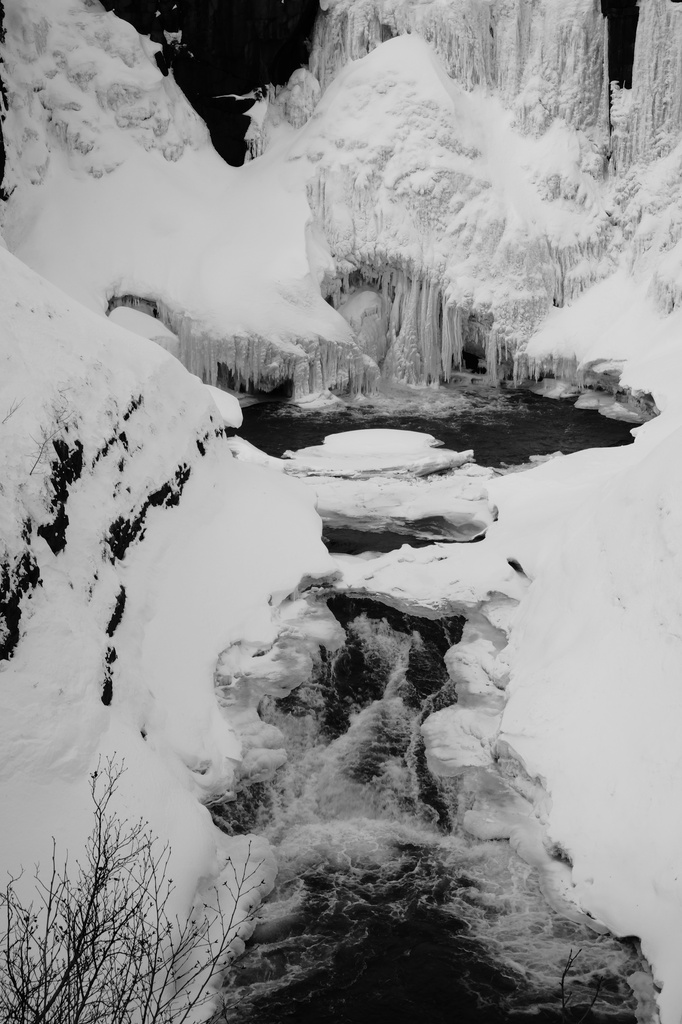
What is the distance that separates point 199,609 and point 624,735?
6.92 metres

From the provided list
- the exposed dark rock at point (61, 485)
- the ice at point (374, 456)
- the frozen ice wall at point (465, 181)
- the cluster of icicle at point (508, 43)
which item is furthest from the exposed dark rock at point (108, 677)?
the cluster of icicle at point (508, 43)

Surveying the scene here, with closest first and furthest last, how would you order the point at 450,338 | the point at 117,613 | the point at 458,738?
the point at 117,613 → the point at 458,738 → the point at 450,338

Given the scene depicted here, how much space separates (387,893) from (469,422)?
20.3 meters

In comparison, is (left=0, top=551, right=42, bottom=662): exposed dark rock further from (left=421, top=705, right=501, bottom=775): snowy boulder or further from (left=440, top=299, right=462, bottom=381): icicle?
(left=440, top=299, right=462, bottom=381): icicle

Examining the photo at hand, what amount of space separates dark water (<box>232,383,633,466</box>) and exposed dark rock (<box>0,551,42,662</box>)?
610 inches

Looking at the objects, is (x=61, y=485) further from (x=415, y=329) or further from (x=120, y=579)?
(x=415, y=329)

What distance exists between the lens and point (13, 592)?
416 inches

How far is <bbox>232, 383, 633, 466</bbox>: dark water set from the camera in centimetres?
2686

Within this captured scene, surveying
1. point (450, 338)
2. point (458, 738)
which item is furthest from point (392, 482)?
point (450, 338)

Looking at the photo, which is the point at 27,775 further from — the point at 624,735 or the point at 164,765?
the point at 624,735

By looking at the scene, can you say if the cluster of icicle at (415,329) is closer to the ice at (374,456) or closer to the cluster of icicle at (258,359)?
the cluster of icicle at (258,359)

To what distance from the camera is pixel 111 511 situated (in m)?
13.7

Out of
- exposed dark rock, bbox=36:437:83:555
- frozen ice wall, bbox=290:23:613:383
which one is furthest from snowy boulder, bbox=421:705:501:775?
frozen ice wall, bbox=290:23:613:383

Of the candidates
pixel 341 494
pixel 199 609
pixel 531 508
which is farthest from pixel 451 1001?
pixel 341 494
